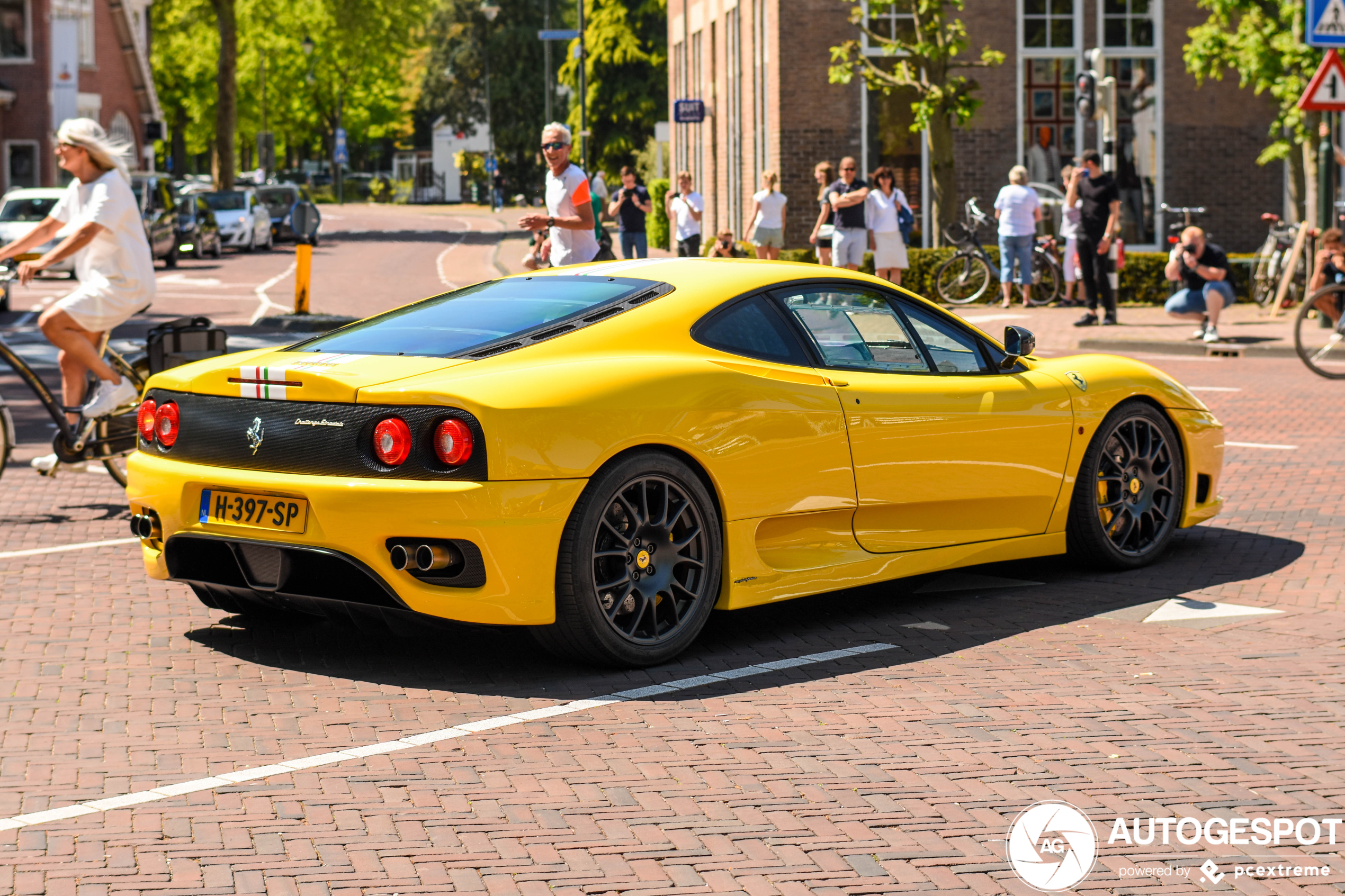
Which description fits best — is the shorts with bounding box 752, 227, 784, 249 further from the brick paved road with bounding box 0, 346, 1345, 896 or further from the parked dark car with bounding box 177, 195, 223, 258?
the parked dark car with bounding box 177, 195, 223, 258

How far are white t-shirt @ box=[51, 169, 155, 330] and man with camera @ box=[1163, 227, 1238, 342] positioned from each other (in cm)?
1162

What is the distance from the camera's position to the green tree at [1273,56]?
2436 cm

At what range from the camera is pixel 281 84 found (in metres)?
87.1

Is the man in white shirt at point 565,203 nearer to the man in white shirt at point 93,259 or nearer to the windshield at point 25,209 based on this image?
the man in white shirt at point 93,259

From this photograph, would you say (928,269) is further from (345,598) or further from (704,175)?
(345,598)

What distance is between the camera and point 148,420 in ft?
20.5

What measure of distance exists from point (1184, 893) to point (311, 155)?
127 meters

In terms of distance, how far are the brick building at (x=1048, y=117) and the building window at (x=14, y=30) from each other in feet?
106

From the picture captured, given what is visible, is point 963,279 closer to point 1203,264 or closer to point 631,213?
point 1203,264

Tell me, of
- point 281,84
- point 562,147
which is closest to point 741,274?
point 562,147

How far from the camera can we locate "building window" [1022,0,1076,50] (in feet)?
101

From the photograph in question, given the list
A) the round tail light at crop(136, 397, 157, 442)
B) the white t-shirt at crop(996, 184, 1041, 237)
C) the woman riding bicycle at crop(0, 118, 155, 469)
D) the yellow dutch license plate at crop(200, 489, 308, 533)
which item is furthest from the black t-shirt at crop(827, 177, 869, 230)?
the yellow dutch license plate at crop(200, 489, 308, 533)

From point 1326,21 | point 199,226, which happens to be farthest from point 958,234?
point 199,226

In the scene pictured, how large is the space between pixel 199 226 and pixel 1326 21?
27458mm
